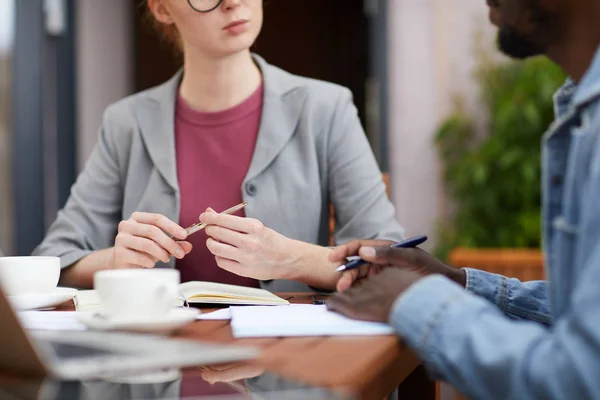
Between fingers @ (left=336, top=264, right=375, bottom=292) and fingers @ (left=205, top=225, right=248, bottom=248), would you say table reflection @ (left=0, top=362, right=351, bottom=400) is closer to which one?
fingers @ (left=336, top=264, right=375, bottom=292)

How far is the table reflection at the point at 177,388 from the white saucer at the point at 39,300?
1.40ft

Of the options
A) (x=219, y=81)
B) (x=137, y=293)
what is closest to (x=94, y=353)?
(x=137, y=293)

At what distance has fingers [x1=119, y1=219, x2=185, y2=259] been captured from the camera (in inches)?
49.2

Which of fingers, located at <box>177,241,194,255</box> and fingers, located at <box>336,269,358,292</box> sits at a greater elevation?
fingers, located at <box>336,269,358,292</box>

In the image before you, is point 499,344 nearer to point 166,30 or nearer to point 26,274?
point 26,274

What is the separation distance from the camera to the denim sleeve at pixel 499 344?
0.64 meters

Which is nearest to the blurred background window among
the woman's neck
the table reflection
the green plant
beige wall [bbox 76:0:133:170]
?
beige wall [bbox 76:0:133:170]

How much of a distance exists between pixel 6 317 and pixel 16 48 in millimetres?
2751

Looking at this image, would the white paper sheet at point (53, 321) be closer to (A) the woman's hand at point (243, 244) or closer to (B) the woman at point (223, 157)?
(A) the woman's hand at point (243, 244)

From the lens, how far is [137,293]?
88 centimetres

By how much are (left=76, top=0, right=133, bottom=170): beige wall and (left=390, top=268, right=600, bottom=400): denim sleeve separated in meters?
3.26

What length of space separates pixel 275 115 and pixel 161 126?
27cm

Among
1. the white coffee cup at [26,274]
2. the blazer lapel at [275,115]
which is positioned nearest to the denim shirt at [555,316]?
the white coffee cup at [26,274]

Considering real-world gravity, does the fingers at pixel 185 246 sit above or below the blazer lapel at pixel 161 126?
below
